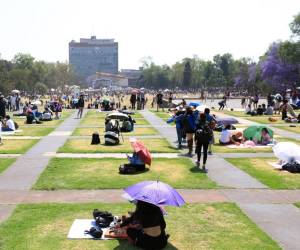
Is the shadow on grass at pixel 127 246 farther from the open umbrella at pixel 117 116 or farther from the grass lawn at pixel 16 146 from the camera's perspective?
the open umbrella at pixel 117 116

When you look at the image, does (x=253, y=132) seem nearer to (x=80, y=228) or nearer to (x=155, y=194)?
(x=80, y=228)

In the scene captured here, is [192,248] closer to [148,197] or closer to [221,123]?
[148,197]

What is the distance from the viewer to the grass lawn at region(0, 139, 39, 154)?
1758cm

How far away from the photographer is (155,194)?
7316mm

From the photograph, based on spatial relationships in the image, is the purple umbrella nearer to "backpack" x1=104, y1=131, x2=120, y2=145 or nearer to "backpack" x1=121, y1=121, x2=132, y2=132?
"backpack" x1=104, y1=131, x2=120, y2=145

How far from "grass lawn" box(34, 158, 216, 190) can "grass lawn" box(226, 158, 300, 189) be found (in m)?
1.52

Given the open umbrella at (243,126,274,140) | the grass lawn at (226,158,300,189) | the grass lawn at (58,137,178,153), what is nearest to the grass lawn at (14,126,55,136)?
the grass lawn at (58,137,178,153)

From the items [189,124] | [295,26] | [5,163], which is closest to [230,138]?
[189,124]

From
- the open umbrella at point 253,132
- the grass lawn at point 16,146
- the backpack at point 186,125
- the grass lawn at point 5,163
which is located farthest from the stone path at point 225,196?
the open umbrella at point 253,132

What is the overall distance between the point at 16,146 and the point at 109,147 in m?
3.84

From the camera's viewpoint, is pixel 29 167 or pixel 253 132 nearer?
pixel 29 167

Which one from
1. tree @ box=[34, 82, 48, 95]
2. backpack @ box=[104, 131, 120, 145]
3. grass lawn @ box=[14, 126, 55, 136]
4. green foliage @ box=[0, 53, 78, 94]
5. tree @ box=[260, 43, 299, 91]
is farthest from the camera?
tree @ box=[34, 82, 48, 95]

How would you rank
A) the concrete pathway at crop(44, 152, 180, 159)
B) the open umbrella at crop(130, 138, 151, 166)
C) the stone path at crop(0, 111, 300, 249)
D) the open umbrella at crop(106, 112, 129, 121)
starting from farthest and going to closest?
the open umbrella at crop(106, 112, 129, 121)
the concrete pathway at crop(44, 152, 180, 159)
the open umbrella at crop(130, 138, 151, 166)
the stone path at crop(0, 111, 300, 249)

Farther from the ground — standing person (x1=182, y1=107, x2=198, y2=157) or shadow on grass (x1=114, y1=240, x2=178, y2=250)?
standing person (x1=182, y1=107, x2=198, y2=157)
